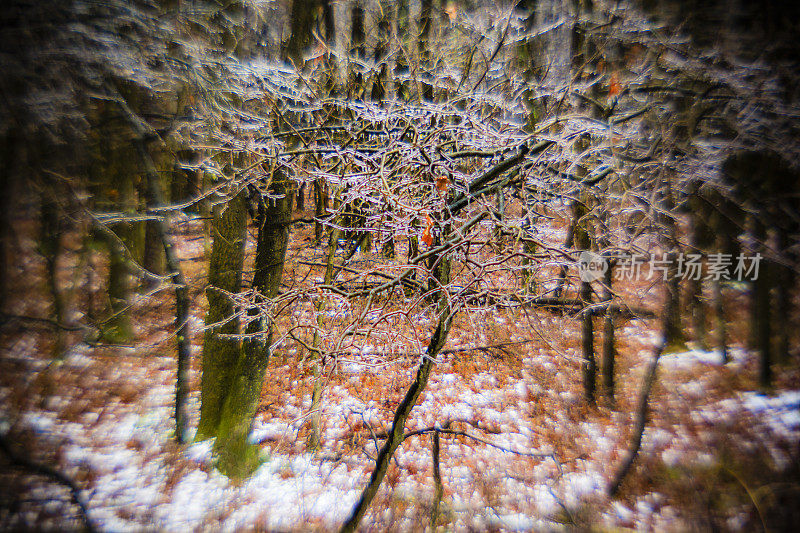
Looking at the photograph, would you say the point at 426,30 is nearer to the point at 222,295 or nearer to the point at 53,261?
the point at 222,295

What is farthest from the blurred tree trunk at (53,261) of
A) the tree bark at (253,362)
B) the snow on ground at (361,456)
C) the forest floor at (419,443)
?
the tree bark at (253,362)

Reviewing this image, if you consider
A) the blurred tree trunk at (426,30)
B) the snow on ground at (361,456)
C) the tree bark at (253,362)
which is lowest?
the snow on ground at (361,456)

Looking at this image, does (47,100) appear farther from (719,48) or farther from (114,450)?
(719,48)

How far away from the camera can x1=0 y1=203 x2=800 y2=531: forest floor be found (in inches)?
152

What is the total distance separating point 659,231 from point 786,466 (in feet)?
13.6

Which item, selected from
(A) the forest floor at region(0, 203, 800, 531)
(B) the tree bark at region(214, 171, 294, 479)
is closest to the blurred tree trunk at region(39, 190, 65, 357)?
(A) the forest floor at region(0, 203, 800, 531)

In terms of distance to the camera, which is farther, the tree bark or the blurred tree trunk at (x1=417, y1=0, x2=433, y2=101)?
the blurred tree trunk at (x1=417, y1=0, x2=433, y2=101)

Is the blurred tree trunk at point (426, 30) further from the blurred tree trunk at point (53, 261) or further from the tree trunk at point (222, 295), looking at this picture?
the blurred tree trunk at point (53, 261)

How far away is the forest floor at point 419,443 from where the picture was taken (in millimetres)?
3855

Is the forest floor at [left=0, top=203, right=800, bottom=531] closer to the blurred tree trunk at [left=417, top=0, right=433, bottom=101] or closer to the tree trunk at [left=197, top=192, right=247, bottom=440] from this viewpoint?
the tree trunk at [left=197, top=192, right=247, bottom=440]

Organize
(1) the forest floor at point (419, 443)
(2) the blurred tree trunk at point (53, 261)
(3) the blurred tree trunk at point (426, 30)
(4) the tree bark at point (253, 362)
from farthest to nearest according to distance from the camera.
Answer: (2) the blurred tree trunk at point (53, 261), (3) the blurred tree trunk at point (426, 30), (4) the tree bark at point (253, 362), (1) the forest floor at point (419, 443)

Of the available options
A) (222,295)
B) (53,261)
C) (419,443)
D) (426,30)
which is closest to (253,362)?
(222,295)

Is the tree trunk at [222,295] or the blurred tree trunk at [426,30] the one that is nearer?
the tree trunk at [222,295]

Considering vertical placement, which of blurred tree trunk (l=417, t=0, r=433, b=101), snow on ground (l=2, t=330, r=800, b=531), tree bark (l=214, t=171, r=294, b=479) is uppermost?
blurred tree trunk (l=417, t=0, r=433, b=101)
